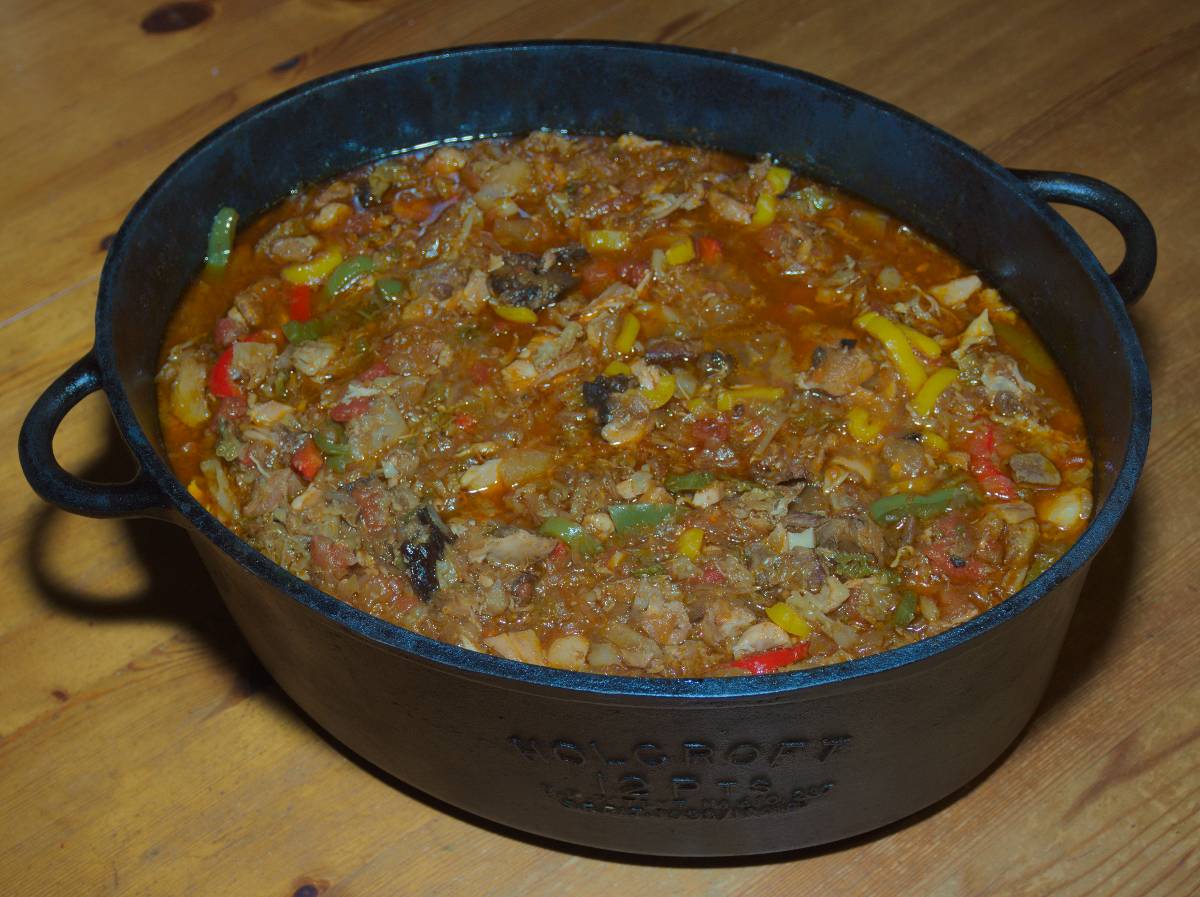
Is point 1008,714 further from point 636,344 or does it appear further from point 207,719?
point 207,719

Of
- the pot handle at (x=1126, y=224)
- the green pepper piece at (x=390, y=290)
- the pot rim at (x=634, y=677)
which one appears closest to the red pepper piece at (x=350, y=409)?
the green pepper piece at (x=390, y=290)

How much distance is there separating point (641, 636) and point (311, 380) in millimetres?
788

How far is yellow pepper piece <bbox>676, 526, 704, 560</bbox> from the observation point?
2.17 metres

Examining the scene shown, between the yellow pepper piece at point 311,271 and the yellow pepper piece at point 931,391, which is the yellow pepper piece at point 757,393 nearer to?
the yellow pepper piece at point 931,391

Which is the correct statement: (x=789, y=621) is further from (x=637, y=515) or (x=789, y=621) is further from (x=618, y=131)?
(x=618, y=131)

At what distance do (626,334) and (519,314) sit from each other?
199 mm

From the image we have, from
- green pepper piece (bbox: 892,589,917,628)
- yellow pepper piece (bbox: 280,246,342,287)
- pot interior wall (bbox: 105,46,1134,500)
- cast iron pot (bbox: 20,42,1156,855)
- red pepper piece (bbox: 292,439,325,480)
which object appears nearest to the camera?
cast iron pot (bbox: 20,42,1156,855)

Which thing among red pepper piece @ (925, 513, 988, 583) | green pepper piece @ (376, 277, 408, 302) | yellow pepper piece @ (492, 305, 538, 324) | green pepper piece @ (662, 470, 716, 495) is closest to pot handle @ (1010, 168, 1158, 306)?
red pepper piece @ (925, 513, 988, 583)

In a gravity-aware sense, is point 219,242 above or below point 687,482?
above

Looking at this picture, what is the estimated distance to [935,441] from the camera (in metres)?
2.35

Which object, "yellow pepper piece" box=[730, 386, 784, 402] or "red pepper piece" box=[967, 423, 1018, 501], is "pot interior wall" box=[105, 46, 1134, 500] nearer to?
"red pepper piece" box=[967, 423, 1018, 501]

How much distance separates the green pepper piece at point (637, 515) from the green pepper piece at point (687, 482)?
0.05 m

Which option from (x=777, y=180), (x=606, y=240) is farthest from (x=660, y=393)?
(x=777, y=180)

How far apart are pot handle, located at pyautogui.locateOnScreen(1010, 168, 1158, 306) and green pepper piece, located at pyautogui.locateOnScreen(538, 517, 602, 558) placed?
2.99 ft
